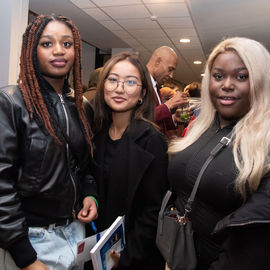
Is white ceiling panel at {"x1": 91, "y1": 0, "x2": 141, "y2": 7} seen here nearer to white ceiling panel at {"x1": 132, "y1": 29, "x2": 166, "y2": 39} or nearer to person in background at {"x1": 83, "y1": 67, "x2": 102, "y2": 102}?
white ceiling panel at {"x1": 132, "y1": 29, "x2": 166, "y2": 39}

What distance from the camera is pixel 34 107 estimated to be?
106cm

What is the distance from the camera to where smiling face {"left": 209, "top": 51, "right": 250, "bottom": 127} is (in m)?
1.06

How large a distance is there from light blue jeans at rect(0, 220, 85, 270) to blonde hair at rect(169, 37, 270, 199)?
0.66m

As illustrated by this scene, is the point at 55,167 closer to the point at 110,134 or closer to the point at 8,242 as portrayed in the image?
the point at 8,242

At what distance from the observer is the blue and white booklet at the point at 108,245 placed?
103 centimetres

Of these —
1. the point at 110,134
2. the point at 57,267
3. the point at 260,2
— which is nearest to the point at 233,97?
the point at 110,134

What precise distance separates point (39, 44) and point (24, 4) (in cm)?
240

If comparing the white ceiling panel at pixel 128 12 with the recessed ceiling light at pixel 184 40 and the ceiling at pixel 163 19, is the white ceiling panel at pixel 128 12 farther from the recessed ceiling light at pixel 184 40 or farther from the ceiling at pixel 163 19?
the recessed ceiling light at pixel 184 40

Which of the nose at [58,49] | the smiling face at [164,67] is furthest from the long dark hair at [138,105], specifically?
the smiling face at [164,67]

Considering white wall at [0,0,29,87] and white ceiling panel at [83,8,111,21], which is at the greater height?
white ceiling panel at [83,8,111,21]

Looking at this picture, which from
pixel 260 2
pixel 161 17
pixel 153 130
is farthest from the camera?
pixel 161 17

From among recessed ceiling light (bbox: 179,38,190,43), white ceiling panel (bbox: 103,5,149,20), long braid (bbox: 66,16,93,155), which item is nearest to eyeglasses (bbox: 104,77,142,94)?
long braid (bbox: 66,16,93,155)

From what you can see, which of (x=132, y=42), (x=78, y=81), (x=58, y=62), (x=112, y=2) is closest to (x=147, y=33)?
(x=132, y=42)

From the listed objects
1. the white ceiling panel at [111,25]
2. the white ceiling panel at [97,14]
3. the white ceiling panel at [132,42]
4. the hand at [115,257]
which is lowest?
the hand at [115,257]
